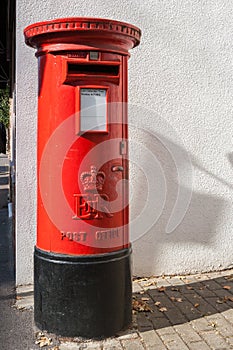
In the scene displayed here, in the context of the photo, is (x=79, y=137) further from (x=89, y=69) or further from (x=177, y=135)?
(x=177, y=135)

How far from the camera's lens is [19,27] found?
4.32 m

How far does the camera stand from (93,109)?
3223 millimetres

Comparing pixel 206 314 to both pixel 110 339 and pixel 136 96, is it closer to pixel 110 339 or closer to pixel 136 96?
pixel 110 339

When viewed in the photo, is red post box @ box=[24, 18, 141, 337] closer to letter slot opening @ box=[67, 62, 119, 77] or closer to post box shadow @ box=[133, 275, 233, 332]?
letter slot opening @ box=[67, 62, 119, 77]

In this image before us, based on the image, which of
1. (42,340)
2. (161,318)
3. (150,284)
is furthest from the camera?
(150,284)

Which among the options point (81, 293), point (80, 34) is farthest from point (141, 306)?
point (80, 34)

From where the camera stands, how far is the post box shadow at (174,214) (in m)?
4.73

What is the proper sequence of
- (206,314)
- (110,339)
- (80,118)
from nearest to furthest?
(80,118) → (110,339) → (206,314)

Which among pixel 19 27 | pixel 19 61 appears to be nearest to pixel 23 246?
pixel 19 61

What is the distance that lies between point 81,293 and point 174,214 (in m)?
1.79

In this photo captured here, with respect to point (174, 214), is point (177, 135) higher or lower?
higher

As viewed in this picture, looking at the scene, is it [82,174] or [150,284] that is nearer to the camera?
[82,174]

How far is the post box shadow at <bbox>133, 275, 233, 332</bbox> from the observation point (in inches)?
149

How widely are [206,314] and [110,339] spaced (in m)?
0.91
